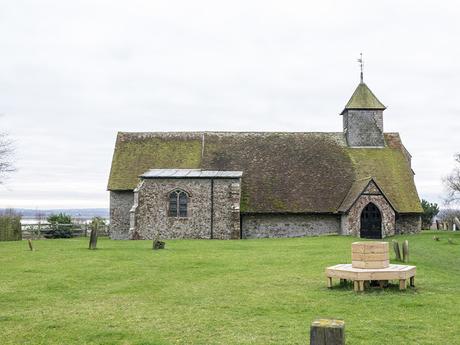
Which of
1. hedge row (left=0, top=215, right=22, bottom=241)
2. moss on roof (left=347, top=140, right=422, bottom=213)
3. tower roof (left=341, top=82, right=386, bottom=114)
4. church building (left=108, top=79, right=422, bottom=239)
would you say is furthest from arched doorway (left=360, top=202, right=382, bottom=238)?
hedge row (left=0, top=215, right=22, bottom=241)

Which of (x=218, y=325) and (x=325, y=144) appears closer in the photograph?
(x=218, y=325)

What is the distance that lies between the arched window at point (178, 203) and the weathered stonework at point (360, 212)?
36.3 ft

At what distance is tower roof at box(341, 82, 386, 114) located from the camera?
42.5 m

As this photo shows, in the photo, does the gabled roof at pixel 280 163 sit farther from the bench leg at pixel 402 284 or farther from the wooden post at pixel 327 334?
the wooden post at pixel 327 334

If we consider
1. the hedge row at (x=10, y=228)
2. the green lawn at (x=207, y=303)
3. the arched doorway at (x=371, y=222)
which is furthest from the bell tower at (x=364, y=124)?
the hedge row at (x=10, y=228)

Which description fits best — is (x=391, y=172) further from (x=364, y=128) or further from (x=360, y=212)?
(x=360, y=212)

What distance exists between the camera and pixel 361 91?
43.6 meters

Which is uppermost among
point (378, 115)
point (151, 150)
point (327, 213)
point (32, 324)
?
point (378, 115)

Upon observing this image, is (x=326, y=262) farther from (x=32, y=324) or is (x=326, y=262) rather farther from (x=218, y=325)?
(x=32, y=324)

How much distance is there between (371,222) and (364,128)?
972cm

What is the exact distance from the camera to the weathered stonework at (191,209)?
36281 millimetres

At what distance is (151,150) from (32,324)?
32.8 m

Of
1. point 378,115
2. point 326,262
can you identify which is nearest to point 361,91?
point 378,115

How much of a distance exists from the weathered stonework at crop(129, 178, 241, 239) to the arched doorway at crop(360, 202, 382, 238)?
8.55m
